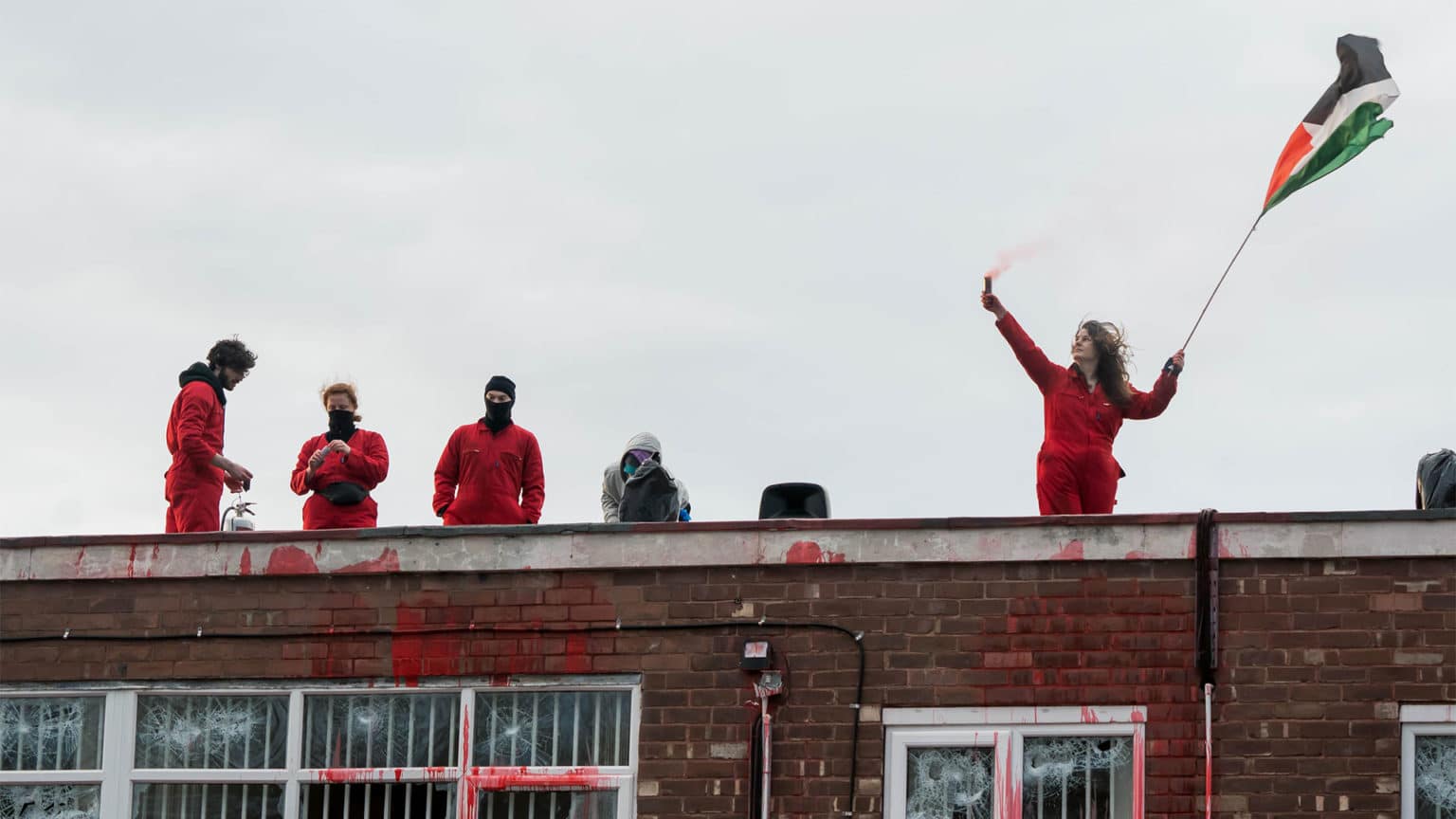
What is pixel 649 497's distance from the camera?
48.0 feet

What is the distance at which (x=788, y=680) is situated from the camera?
13.8m

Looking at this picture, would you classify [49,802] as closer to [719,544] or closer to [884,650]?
[719,544]

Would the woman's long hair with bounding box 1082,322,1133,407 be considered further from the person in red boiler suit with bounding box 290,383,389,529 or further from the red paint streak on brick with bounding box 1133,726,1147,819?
the person in red boiler suit with bounding box 290,383,389,529

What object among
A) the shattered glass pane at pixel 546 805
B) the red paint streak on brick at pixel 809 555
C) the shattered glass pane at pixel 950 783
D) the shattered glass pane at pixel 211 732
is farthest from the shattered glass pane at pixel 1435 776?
the shattered glass pane at pixel 211 732

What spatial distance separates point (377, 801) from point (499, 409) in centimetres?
248

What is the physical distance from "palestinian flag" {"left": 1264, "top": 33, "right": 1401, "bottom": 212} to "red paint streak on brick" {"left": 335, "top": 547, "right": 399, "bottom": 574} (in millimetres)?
5589

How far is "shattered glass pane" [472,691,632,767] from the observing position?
14.0 metres

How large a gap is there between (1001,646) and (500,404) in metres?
3.52

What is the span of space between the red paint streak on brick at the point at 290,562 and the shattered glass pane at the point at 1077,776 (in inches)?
165

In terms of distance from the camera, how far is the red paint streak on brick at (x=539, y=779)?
13.9 meters

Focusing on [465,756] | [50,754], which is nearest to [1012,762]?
[465,756]

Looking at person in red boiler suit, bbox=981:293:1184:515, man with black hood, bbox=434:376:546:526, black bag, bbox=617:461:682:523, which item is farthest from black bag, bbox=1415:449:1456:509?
man with black hood, bbox=434:376:546:526

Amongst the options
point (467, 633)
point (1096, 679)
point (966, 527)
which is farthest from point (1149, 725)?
point (467, 633)

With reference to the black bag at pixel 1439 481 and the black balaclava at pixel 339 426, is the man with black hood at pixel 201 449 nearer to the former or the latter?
the black balaclava at pixel 339 426
